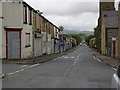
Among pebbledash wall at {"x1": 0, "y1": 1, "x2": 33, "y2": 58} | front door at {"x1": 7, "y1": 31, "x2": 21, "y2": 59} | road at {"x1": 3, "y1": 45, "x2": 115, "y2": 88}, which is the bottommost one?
road at {"x1": 3, "y1": 45, "x2": 115, "y2": 88}

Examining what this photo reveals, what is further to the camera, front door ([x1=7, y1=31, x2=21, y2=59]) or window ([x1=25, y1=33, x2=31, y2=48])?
window ([x1=25, y1=33, x2=31, y2=48])

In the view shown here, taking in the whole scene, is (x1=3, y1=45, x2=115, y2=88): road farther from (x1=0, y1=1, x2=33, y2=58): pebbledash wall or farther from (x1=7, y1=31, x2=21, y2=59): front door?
(x1=0, y1=1, x2=33, y2=58): pebbledash wall

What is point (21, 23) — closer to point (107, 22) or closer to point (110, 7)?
point (107, 22)

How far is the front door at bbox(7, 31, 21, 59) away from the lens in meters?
25.7

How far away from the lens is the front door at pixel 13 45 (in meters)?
Answer: 25.7

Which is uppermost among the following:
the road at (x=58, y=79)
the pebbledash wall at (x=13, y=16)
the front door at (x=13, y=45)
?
the pebbledash wall at (x=13, y=16)

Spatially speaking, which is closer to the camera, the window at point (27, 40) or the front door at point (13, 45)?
the front door at point (13, 45)

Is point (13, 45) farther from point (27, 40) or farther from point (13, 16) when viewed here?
point (13, 16)

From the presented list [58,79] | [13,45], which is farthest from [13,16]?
[58,79]

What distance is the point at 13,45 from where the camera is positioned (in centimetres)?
2573

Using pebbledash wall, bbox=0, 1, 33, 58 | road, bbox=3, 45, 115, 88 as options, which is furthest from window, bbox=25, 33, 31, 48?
road, bbox=3, 45, 115, 88

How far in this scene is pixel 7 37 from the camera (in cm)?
2556

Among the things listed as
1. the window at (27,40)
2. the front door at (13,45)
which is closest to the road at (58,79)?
the front door at (13,45)

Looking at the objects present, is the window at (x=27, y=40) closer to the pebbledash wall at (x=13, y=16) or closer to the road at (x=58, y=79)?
the pebbledash wall at (x=13, y=16)
